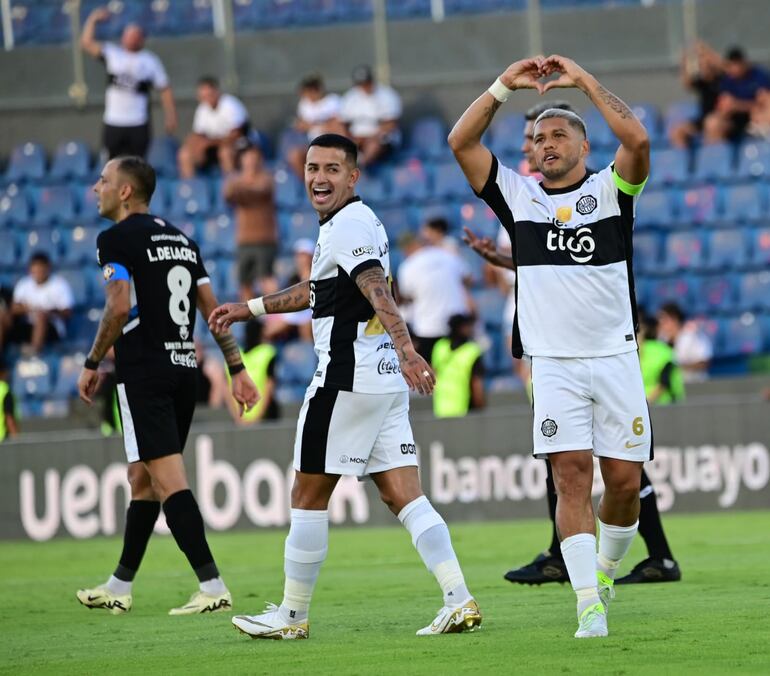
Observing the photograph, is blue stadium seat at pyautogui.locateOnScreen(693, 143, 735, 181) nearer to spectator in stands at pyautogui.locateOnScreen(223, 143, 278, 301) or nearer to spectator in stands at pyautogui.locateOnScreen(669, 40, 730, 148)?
spectator in stands at pyautogui.locateOnScreen(669, 40, 730, 148)

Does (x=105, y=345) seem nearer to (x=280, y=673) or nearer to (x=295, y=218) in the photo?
(x=280, y=673)

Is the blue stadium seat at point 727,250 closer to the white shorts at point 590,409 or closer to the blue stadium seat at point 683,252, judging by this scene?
the blue stadium seat at point 683,252

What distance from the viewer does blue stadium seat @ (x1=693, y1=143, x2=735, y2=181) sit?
18938 mm

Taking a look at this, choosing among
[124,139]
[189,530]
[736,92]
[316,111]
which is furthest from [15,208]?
[189,530]

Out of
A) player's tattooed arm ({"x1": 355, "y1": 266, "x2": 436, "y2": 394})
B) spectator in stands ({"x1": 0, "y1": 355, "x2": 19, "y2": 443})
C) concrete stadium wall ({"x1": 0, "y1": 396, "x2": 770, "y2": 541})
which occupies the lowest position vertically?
concrete stadium wall ({"x1": 0, "y1": 396, "x2": 770, "y2": 541})

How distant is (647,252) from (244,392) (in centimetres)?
1093

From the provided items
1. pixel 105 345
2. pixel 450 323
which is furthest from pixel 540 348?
pixel 450 323

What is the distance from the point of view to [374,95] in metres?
19.9

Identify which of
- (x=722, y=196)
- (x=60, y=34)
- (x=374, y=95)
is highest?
(x=60, y=34)

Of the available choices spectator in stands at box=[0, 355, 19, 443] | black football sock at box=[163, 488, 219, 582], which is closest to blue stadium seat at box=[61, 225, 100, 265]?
spectator in stands at box=[0, 355, 19, 443]

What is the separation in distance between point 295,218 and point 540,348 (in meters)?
13.4

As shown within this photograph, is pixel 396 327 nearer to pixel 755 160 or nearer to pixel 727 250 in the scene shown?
pixel 727 250

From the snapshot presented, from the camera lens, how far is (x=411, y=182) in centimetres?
2006

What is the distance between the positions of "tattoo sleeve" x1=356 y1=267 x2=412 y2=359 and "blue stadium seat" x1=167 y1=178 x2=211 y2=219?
14.2 metres
